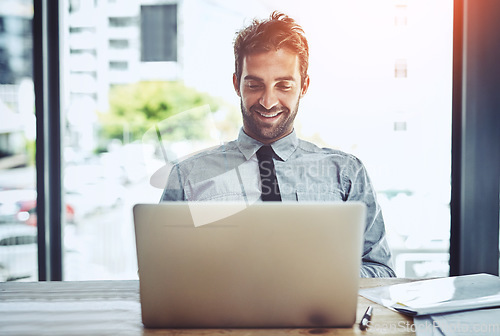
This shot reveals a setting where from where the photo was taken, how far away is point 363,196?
2.02 m

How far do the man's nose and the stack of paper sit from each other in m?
1.09

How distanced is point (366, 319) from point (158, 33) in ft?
7.03

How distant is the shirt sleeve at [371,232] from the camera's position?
5.09ft

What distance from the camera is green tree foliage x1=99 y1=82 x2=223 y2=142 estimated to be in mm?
2590

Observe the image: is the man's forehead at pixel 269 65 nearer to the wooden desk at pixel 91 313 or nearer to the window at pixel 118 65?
the window at pixel 118 65

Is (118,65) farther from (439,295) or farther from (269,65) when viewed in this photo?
(439,295)

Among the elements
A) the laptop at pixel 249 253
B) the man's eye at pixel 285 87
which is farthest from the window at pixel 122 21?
the laptop at pixel 249 253

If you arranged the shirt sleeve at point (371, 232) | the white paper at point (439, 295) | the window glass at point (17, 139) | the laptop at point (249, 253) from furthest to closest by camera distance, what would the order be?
the window glass at point (17, 139)
the shirt sleeve at point (371, 232)
the white paper at point (439, 295)
the laptop at point (249, 253)

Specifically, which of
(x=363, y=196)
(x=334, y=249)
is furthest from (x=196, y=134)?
(x=334, y=249)

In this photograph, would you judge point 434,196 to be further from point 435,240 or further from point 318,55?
point 318,55

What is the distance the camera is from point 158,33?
258cm

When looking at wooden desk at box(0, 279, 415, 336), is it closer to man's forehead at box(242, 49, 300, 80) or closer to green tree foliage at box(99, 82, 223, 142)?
man's forehead at box(242, 49, 300, 80)

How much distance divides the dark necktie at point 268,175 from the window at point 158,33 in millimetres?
932

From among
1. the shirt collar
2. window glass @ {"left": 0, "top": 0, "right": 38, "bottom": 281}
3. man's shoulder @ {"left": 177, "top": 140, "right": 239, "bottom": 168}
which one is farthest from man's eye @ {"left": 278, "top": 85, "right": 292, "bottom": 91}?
window glass @ {"left": 0, "top": 0, "right": 38, "bottom": 281}
